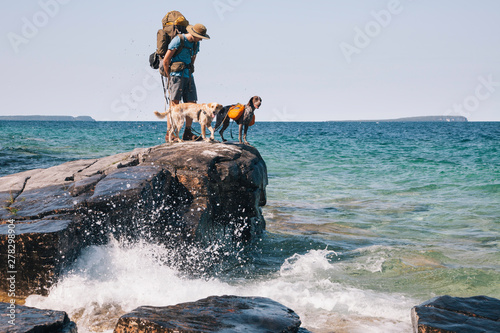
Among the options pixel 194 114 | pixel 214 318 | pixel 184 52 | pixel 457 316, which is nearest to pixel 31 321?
pixel 214 318

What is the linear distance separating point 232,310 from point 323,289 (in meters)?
2.81

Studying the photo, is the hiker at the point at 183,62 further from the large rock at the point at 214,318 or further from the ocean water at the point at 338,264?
the large rock at the point at 214,318

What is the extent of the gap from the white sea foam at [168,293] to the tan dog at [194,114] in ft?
8.66

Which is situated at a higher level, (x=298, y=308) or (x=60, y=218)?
(x=60, y=218)

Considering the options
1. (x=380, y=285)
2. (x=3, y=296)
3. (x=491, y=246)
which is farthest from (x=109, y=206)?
(x=491, y=246)

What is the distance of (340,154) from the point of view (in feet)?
Result: 94.4

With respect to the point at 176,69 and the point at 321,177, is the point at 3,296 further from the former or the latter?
the point at 321,177

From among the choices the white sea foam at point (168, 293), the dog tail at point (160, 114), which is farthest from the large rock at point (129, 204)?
the dog tail at point (160, 114)

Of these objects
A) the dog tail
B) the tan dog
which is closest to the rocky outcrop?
the tan dog

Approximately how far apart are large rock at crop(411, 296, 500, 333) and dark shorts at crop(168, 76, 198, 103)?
6.12 meters

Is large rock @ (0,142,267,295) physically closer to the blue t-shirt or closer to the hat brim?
the blue t-shirt

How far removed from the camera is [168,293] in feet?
18.8

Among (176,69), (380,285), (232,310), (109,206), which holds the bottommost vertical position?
(380,285)

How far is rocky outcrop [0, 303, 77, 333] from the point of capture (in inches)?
138
